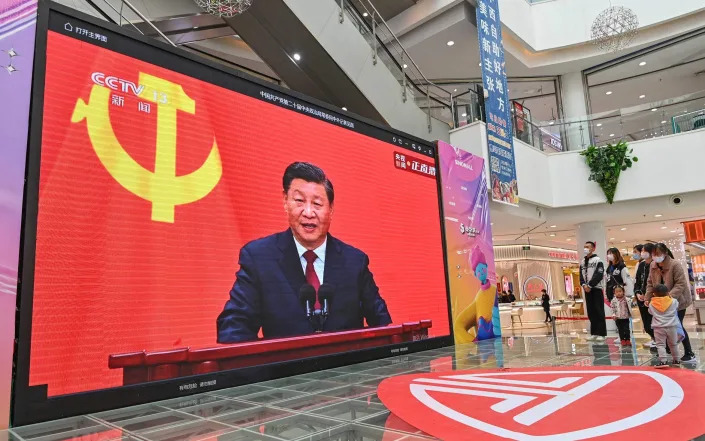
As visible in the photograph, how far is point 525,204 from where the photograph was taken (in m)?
9.93

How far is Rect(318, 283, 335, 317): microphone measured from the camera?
15.7 ft

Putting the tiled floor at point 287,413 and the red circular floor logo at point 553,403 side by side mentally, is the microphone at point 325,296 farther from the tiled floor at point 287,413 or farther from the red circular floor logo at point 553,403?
the red circular floor logo at point 553,403

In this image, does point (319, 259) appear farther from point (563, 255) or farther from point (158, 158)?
point (563, 255)

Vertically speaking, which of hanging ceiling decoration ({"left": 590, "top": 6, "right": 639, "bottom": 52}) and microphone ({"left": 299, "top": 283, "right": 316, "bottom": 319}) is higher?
hanging ceiling decoration ({"left": 590, "top": 6, "right": 639, "bottom": 52})

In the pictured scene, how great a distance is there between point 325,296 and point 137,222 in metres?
1.98

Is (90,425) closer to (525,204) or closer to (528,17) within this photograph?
(525,204)

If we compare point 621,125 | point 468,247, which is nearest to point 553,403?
point 468,247

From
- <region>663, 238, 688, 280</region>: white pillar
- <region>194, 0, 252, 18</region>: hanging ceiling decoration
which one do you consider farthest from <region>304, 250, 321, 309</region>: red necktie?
<region>663, 238, 688, 280</region>: white pillar

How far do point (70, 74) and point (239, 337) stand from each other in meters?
2.38

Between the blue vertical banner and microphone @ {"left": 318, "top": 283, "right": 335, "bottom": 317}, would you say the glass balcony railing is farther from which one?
microphone @ {"left": 318, "top": 283, "right": 335, "bottom": 317}

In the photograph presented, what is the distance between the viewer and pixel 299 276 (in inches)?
184

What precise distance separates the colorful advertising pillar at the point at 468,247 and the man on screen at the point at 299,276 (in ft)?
5.46

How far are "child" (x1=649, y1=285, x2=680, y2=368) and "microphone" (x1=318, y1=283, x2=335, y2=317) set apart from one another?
2.96 metres

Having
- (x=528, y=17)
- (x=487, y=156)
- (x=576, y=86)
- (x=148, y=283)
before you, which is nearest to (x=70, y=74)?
(x=148, y=283)
